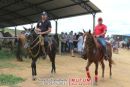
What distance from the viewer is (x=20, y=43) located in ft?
60.7

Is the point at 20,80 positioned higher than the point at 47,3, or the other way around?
the point at 47,3

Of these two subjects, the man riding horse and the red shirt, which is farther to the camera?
the red shirt

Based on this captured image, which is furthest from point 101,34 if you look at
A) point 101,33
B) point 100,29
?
point 100,29

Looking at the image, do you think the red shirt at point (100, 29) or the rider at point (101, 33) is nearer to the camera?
the rider at point (101, 33)

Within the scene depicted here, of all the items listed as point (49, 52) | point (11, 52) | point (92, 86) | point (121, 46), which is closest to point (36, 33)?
point (49, 52)

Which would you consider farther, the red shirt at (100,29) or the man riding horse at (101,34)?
the red shirt at (100,29)

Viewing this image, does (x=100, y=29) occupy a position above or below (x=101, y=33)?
above

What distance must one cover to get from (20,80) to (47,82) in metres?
1.08

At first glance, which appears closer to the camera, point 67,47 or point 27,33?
point 27,33

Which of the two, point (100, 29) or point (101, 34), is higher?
point (100, 29)

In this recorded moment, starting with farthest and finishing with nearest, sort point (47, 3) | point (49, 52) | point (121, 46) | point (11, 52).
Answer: point (121, 46), point (47, 3), point (11, 52), point (49, 52)

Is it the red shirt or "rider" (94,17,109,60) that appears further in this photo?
the red shirt

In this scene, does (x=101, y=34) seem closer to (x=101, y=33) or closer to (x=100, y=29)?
(x=101, y=33)

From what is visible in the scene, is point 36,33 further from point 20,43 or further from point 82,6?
point 82,6
